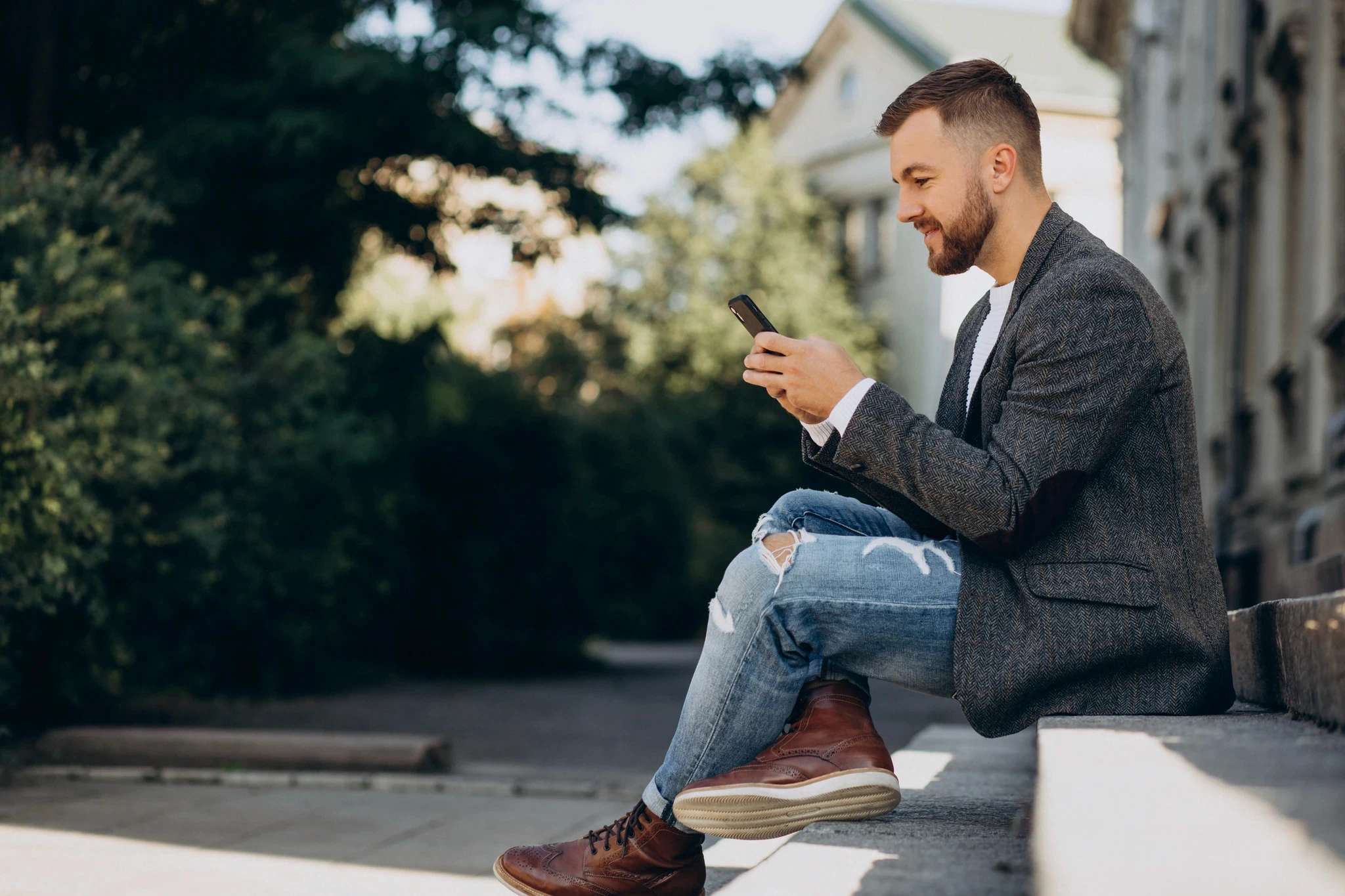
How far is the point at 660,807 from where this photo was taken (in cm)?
289

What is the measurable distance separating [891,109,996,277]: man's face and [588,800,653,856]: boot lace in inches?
45.9

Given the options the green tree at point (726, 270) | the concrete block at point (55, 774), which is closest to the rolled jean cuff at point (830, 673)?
the concrete block at point (55, 774)

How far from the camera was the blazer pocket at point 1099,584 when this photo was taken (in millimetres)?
2611

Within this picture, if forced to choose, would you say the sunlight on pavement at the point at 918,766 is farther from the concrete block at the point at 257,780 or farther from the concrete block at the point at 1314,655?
the concrete block at the point at 257,780

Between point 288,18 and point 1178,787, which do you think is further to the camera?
point 288,18

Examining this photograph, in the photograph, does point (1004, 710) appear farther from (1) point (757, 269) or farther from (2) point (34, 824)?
A: (1) point (757, 269)

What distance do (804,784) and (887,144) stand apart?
33.1 meters

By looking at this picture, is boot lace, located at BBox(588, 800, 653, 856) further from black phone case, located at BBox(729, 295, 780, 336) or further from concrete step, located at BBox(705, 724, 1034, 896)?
black phone case, located at BBox(729, 295, 780, 336)

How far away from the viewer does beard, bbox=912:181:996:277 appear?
293cm

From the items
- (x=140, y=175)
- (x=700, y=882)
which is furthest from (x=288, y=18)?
(x=700, y=882)

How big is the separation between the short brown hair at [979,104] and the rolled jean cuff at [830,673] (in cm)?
100

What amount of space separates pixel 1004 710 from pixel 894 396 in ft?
1.89

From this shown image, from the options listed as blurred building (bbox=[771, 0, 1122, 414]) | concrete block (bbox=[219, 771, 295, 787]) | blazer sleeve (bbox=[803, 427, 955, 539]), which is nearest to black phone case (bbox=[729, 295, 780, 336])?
blazer sleeve (bbox=[803, 427, 955, 539])

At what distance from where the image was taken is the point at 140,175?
10.2 m
